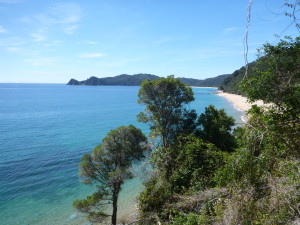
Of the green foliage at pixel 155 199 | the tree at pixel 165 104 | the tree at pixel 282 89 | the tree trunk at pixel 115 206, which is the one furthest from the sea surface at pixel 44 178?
the tree at pixel 282 89

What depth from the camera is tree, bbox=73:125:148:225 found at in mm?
14109

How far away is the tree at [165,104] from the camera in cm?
1803

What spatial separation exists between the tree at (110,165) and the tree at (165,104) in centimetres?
313

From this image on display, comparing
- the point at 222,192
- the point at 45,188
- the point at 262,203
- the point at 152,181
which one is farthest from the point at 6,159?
the point at 262,203

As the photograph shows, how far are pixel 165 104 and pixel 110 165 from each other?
6.96m

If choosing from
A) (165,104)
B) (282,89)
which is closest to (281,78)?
(282,89)

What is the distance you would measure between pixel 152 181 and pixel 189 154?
3125 millimetres

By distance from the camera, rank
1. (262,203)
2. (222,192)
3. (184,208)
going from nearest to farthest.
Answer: (262,203)
(222,192)
(184,208)

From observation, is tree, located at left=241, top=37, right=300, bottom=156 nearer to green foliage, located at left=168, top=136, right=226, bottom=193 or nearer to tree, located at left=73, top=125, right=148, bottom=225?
green foliage, located at left=168, top=136, right=226, bottom=193

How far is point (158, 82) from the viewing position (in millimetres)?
17844

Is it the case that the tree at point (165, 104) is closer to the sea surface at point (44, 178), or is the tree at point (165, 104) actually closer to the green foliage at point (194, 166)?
the green foliage at point (194, 166)

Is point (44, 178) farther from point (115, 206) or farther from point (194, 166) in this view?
point (194, 166)

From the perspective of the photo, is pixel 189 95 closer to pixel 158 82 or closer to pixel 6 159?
pixel 158 82

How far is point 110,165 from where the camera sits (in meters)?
15.0
